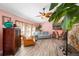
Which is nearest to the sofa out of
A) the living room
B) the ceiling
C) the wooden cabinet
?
the living room

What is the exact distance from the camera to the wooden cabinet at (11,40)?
104 inches

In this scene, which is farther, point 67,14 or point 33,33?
point 33,33

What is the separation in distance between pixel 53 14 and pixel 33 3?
412 millimetres

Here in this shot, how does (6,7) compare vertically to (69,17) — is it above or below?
above

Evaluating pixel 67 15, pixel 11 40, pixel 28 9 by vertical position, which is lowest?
pixel 11 40

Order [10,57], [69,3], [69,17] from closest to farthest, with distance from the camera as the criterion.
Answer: [69,17]
[69,3]
[10,57]

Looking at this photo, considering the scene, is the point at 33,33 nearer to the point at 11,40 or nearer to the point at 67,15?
the point at 11,40

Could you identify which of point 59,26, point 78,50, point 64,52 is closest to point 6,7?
point 59,26

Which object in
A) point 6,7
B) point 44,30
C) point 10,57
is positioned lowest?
point 10,57

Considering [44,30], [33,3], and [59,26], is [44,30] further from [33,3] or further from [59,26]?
[33,3]

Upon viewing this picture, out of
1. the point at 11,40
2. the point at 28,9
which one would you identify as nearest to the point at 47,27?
the point at 28,9

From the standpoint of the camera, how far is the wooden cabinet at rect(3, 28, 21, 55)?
2.63 meters

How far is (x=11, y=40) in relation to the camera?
2.66 metres

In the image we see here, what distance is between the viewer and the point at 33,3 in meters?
2.68
